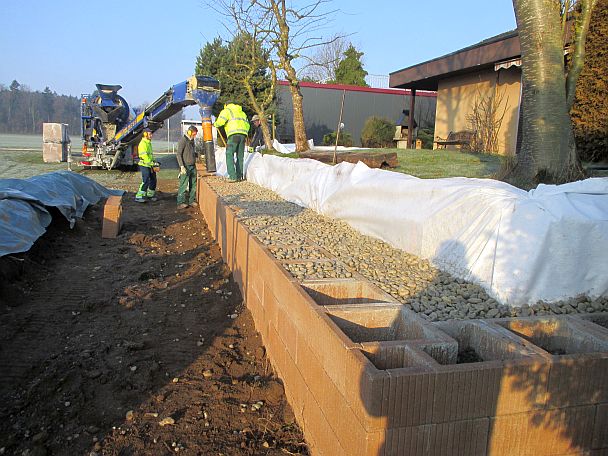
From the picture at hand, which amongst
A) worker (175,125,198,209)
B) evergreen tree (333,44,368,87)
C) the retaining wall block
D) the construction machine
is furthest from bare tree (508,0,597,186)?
evergreen tree (333,44,368,87)

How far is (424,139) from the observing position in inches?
915

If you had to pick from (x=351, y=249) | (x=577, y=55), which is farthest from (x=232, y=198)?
(x=577, y=55)

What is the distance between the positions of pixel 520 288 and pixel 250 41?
20001mm

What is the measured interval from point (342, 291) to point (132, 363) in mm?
1803

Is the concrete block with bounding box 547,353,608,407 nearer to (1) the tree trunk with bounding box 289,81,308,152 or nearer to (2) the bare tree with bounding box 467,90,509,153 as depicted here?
(2) the bare tree with bounding box 467,90,509,153

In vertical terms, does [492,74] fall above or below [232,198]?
above

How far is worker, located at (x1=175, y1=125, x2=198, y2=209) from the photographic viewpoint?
38.4 feet

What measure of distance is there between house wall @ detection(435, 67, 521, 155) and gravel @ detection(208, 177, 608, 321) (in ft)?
35.4

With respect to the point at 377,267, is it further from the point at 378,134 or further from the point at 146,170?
the point at 378,134

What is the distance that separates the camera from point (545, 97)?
→ 666cm

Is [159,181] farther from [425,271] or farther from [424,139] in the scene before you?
[425,271]

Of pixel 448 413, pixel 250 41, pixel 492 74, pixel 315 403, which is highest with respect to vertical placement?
pixel 250 41

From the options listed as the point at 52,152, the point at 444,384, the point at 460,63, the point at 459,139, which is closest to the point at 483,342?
the point at 444,384

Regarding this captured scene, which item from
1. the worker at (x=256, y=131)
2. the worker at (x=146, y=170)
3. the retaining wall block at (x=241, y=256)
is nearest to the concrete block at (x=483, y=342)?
the retaining wall block at (x=241, y=256)
